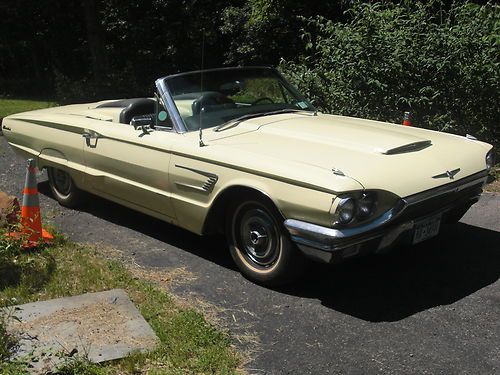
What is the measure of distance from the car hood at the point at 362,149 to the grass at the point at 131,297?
118 cm

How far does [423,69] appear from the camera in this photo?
7.89 m

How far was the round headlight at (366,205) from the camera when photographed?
369 centimetres

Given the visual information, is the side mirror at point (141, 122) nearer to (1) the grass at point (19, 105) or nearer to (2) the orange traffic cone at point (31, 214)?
(2) the orange traffic cone at point (31, 214)

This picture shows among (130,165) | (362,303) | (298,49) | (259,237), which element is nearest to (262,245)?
(259,237)

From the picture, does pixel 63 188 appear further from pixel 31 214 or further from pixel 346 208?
pixel 346 208

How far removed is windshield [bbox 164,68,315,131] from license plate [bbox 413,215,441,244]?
1.80 meters

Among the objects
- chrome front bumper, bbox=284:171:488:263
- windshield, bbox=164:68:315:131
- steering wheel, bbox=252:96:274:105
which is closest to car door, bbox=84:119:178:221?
windshield, bbox=164:68:315:131

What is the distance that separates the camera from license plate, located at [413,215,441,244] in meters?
4.04

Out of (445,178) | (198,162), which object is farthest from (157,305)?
(445,178)

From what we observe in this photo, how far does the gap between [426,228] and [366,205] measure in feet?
2.18

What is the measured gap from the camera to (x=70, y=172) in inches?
231

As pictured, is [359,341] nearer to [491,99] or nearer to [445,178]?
[445,178]

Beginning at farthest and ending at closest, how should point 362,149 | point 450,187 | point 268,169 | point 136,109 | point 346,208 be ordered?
point 136,109 → point 362,149 → point 450,187 → point 268,169 → point 346,208

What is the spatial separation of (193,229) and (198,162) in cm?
55
